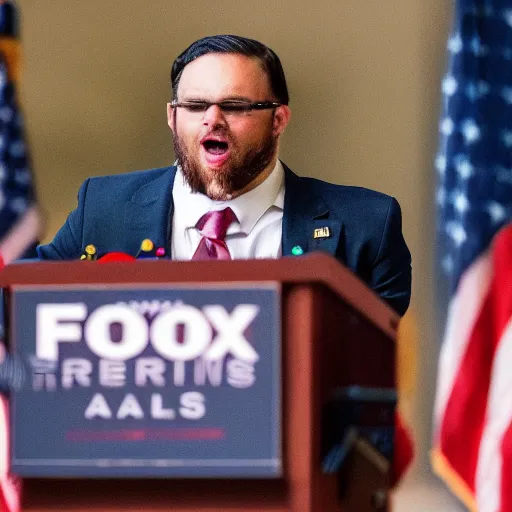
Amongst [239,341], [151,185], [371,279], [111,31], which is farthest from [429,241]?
[239,341]

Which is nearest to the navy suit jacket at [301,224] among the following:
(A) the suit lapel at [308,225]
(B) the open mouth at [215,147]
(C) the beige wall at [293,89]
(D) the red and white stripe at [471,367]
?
(A) the suit lapel at [308,225]

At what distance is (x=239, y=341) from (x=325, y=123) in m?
1.74

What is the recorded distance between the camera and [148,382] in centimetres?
139

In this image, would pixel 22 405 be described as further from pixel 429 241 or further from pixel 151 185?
pixel 429 241

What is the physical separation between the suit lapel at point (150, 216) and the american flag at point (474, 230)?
0.89 meters

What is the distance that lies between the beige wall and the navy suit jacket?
563 millimetres

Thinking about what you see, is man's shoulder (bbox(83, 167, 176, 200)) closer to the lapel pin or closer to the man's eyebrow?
the man's eyebrow

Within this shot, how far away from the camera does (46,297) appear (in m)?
1.42

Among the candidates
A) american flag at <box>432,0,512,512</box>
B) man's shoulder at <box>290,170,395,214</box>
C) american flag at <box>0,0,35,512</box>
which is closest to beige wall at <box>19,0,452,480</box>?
american flag at <box>0,0,35,512</box>

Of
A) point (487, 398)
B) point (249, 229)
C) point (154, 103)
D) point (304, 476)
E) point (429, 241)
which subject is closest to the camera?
point (304, 476)

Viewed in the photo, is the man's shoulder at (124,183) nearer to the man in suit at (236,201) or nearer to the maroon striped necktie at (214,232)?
the man in suit at (236,201)

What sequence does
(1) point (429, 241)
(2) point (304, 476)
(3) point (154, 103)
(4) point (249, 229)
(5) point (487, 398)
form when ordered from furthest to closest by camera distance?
(3) point (154, 103) → (1) point (429, 241) → (5) point (487, 398) → (4) point (249, 229) → (2) point (304, 476)

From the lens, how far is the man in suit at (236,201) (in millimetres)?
2250

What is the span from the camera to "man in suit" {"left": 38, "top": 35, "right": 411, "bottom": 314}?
7.38 ft
